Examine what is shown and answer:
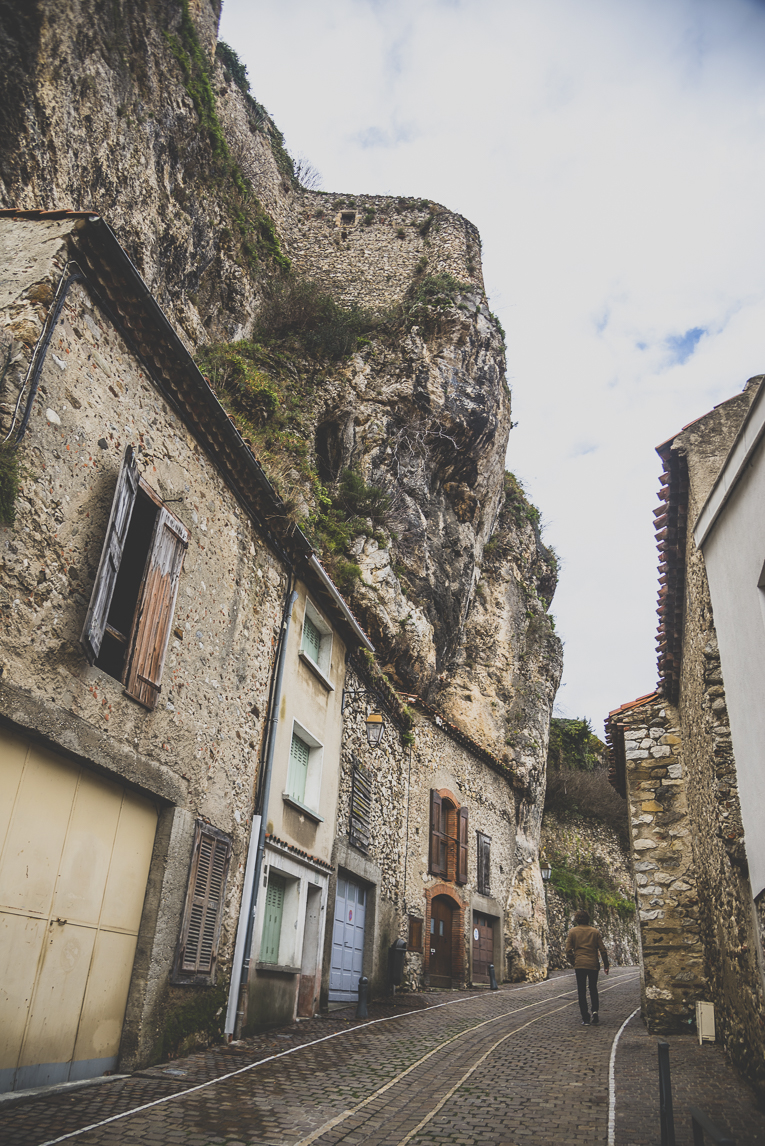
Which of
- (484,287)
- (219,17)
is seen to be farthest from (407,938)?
(219,17)

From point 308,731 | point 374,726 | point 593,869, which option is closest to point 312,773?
point 308,731

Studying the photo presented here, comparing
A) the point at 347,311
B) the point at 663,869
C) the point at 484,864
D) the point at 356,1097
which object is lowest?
the point at 356,1097

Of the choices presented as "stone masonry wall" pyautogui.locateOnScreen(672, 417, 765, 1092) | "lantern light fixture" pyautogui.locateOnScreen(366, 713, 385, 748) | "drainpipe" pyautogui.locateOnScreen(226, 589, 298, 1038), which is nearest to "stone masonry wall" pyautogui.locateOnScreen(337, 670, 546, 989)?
"lantern light fixture" pyautogui.locateOnScreen(366, 713, 385, 748)

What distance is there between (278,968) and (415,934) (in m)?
6.28

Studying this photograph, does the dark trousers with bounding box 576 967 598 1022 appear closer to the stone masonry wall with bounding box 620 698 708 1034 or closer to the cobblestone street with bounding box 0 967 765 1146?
the stone masonry wall with bounding box 620 698 708 1034

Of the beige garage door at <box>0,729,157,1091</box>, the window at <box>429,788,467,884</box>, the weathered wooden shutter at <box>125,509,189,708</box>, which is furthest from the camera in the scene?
the window at <box>429,788,467,884</box>

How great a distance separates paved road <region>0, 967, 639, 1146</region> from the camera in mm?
4047

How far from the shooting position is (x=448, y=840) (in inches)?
609

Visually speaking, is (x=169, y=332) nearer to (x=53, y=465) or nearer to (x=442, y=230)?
(x=53, y=465)

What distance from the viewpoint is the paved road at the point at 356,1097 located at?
4047 mm

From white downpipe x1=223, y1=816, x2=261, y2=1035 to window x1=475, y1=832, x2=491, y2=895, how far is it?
1046cm

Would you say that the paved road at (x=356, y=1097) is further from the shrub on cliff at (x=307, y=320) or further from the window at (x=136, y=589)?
the shrub on cliff at (x=307, y=320)

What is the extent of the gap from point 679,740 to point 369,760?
5222 millimetres

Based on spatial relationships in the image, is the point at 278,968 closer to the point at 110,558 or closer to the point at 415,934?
the point at 110,558
